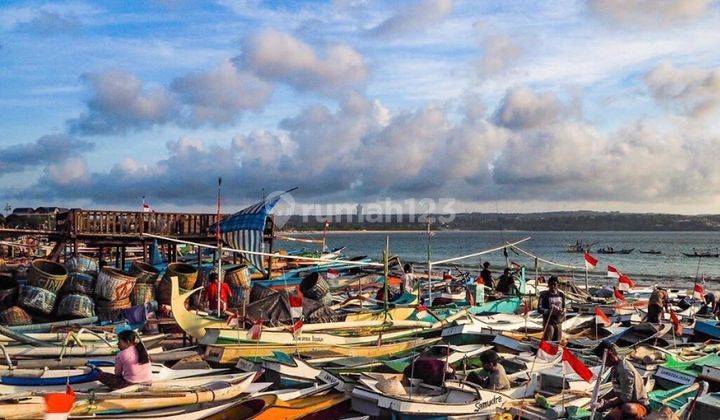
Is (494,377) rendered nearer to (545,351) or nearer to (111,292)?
(545,351)

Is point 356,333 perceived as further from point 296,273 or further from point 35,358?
point 296,273

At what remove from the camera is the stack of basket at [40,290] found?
1948 cm

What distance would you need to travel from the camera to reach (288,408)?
11.2 metres

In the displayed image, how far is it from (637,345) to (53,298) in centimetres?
1527

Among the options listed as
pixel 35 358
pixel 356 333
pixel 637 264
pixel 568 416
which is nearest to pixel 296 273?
pixel 356 333

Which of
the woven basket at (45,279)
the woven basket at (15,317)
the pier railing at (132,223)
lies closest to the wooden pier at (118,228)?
the pier railing at (132,223)

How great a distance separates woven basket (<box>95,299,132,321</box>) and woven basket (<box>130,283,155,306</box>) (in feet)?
1.07

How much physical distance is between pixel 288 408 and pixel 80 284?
11.8 meters

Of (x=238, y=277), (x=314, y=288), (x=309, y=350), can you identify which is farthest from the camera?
(x=238, y=277)

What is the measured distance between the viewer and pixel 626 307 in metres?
23.8

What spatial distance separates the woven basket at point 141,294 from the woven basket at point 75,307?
1297 millimetres

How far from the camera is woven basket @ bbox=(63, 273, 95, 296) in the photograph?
805 inches

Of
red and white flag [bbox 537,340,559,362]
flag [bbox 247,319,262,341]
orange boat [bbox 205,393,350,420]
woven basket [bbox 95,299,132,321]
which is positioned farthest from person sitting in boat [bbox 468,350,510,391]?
woven basket [bbox 95,299,132,321]

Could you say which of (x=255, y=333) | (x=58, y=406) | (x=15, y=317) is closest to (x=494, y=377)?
(x=255, y=333)
